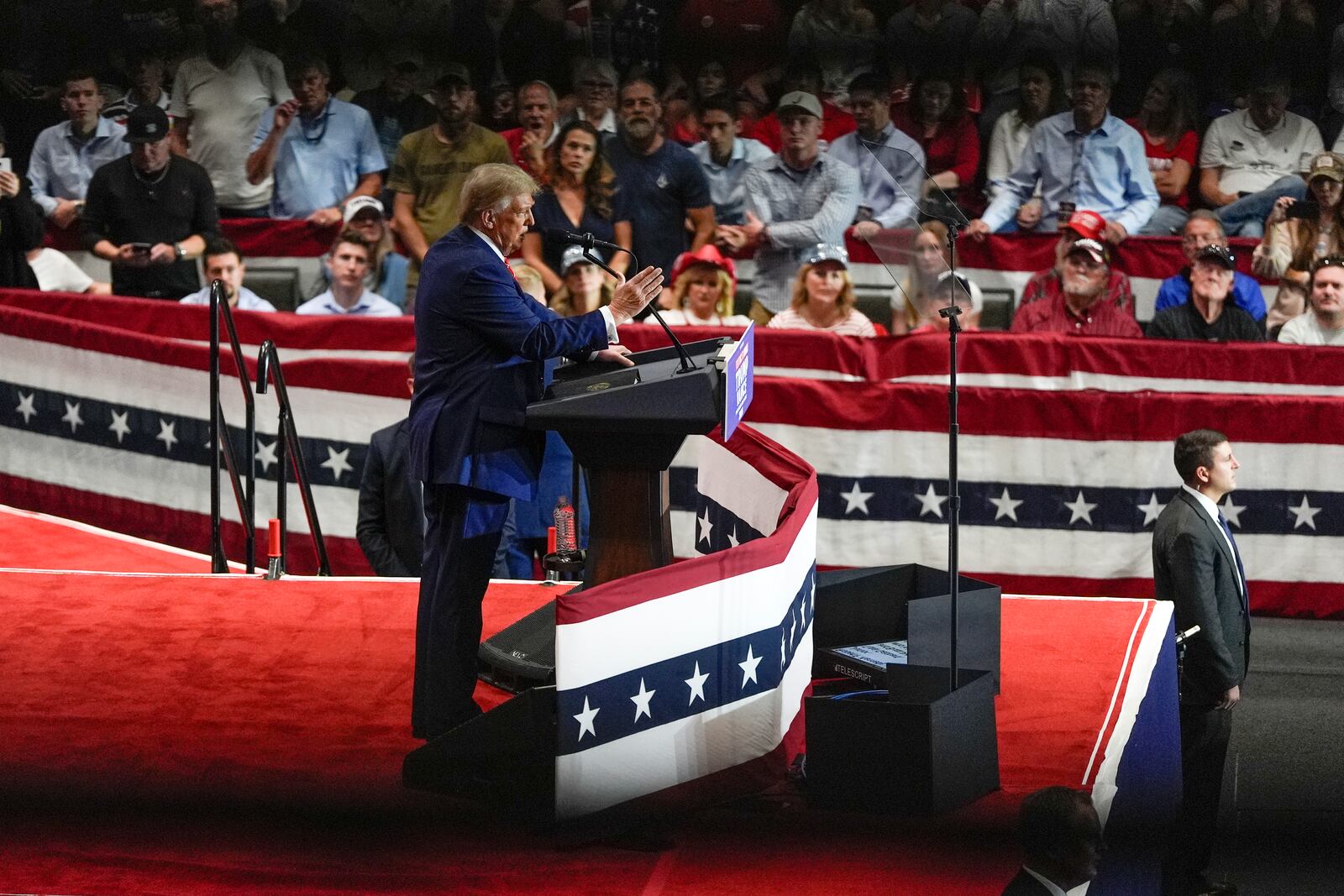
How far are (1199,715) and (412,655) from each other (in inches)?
97.7

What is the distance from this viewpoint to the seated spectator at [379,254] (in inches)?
372

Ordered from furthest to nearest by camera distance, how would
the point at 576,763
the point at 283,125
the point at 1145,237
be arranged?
1. the point at 283,125
2. the point at 1145,237
3. the point at 576,763

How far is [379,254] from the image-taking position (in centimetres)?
952

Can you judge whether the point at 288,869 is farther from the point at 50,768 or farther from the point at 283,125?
the point at 283,125

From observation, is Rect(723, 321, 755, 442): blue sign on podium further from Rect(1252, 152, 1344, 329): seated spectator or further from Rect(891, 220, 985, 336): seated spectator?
Rect(1252, 152, 1344, 329): seated spectator

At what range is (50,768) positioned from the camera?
15.2 feet

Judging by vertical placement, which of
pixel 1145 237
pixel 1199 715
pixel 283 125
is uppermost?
pixel 283 125

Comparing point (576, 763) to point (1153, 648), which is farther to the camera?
point (1153, 648)

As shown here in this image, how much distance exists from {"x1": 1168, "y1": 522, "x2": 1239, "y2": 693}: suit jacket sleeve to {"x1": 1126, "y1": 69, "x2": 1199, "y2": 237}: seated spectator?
4.66 m

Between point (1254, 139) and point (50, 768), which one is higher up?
point (1254, 139)

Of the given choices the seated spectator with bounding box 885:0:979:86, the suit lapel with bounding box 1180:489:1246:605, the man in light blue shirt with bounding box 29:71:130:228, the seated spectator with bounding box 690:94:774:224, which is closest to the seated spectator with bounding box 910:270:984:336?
the suit lapel with bounding box 1180:489:1246:605

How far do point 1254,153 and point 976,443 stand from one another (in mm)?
3344

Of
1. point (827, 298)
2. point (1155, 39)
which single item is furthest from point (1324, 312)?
point (1155, 39)

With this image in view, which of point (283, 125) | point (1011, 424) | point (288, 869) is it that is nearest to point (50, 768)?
point (288, 869)
